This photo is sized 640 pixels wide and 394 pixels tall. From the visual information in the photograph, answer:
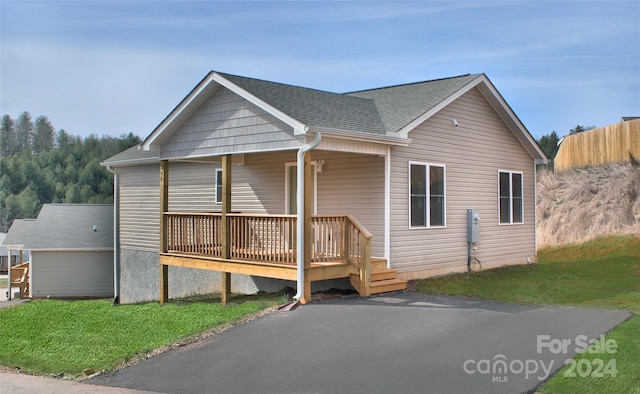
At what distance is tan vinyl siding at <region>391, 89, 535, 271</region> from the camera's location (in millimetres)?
13359

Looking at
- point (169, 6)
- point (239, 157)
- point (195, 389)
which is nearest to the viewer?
point (195, 389)

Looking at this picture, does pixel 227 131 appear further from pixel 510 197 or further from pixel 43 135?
pixel 43 135

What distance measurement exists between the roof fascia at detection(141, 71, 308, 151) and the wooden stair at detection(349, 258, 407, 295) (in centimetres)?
331

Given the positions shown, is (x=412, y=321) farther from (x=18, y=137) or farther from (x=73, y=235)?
(x=18, y=137)

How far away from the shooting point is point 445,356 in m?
7.74

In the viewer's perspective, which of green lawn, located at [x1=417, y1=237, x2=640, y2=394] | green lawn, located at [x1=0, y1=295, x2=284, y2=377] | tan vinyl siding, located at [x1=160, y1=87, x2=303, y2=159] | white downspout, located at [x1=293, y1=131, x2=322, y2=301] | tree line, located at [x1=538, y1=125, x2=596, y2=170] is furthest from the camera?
tree line, located at [x1=538, y1=125, x2=596, y2=170]

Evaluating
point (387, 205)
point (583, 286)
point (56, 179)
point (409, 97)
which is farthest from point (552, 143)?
point (56, 179)

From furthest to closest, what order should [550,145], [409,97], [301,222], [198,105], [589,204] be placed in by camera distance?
[550,145] < [589,204] < [409,97] < [198,105] < [301,222]

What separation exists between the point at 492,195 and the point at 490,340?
848 centimetres

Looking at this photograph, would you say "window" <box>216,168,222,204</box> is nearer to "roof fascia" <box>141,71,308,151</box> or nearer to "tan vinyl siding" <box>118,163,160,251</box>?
"roof fascia" <box>141,71,308,151</box>

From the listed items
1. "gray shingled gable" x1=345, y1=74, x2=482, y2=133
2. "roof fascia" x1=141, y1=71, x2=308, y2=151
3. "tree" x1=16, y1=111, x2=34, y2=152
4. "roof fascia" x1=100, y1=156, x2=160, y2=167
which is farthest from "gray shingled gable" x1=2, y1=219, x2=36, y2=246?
"tree" x1=16, y1=111, x2=34, y2=152

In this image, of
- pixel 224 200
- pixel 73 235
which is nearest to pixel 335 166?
pixel 224 200

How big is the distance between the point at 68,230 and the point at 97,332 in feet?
64.6

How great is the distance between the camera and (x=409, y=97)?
15.4 meters
